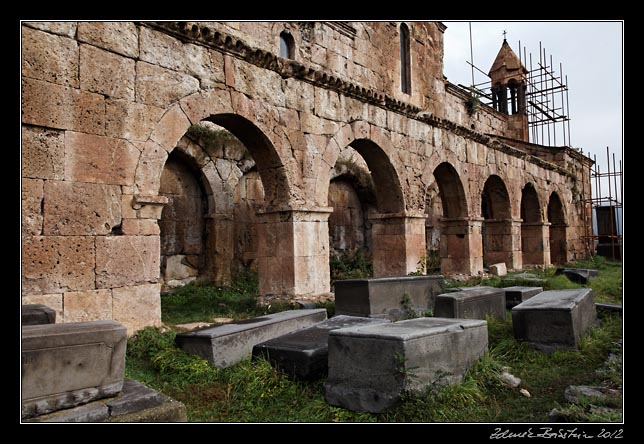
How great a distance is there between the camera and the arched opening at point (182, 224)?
9.25m

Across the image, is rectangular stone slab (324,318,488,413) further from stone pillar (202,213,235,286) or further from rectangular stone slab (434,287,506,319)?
stone pillar (202,213,235,286)

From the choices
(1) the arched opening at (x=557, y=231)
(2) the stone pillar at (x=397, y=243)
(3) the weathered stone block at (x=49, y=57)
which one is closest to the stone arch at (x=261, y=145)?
(3) the weathered stone block at (x=49, y=57)

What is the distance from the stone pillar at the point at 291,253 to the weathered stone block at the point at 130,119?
2341 mm

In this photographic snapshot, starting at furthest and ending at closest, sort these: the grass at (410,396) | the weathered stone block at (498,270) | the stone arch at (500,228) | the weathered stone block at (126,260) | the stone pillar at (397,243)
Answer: the stone arch at (500,228), the weathered stone block at (498,270), the stone pillar at (397,243), the weathered stone block at (126,260), the grass at (410,396)

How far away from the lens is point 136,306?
206 inches

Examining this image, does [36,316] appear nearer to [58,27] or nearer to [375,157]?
[58,27]

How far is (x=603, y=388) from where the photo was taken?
3500mm

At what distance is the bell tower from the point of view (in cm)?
2180

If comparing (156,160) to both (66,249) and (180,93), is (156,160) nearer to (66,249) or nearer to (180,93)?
(180,93)

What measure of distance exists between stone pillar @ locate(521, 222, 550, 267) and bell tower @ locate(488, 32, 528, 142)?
7.81 meters

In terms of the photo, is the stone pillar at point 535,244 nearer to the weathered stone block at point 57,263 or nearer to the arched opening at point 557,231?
the arched opening at point 557,231

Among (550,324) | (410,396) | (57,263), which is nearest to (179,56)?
(57,263)

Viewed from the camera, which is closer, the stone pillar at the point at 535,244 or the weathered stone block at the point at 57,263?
the weathered stone block at the point at 57,263

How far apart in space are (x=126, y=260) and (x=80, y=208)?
721mm
